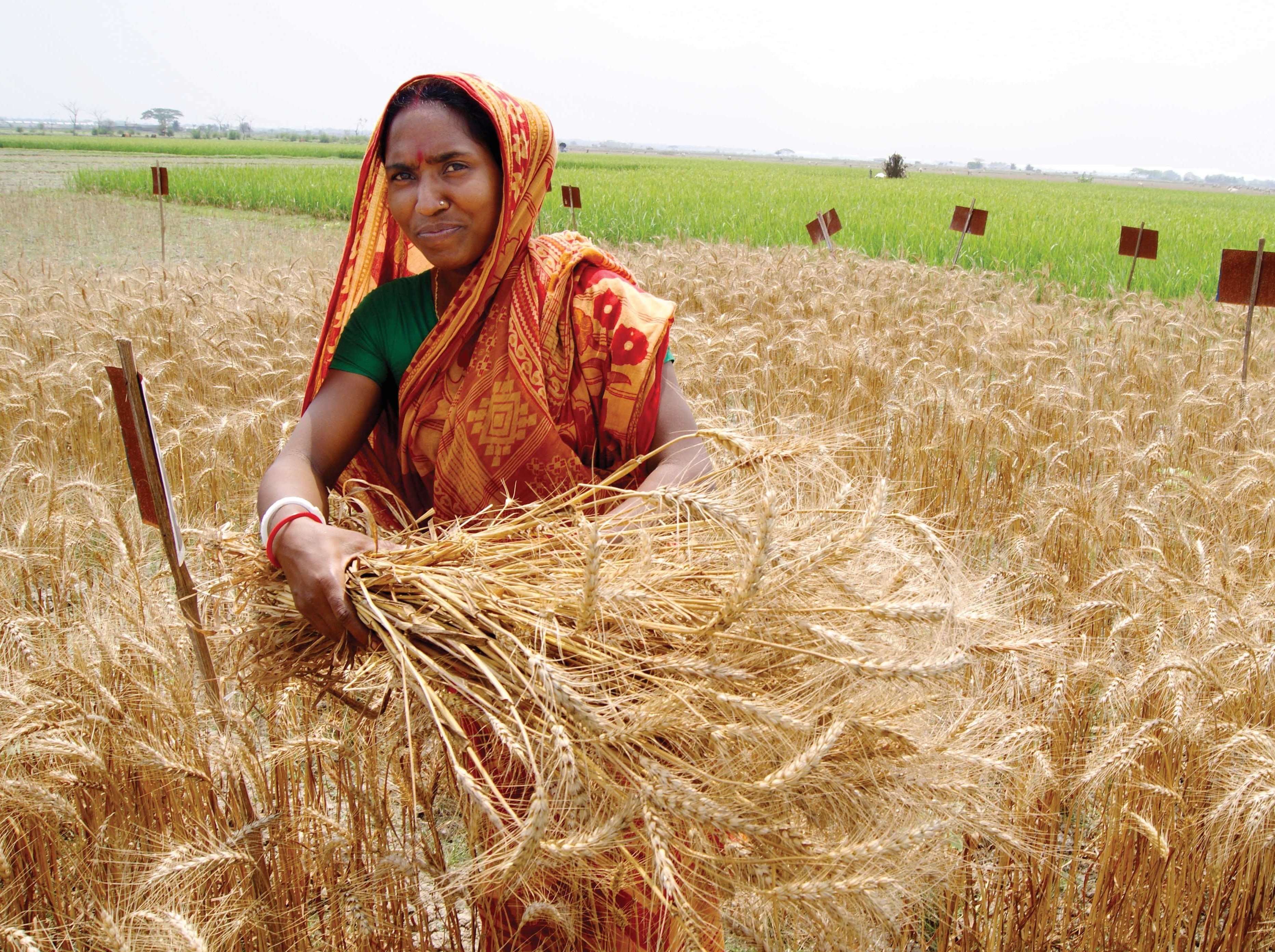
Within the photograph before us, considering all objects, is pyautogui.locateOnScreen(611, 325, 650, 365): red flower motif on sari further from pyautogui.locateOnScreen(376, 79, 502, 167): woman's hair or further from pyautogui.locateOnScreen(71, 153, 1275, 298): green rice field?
pyautogui.locateOnScreen(71, 153, 1275, 298): green rice field

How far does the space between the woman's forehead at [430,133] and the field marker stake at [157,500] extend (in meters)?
0.53

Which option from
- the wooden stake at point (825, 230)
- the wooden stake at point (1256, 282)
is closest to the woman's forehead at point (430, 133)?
the wooden stake at point (1256, 282)

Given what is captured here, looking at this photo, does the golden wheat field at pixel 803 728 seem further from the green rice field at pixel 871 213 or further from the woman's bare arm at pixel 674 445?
the green rice field at pixel 871 213

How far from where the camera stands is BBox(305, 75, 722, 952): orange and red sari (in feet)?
4.61

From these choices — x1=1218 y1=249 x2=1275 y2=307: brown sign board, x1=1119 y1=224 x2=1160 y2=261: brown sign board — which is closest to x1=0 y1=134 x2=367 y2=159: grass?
x1=1119 y1=224 x2=1160 y2=261: brown sign board

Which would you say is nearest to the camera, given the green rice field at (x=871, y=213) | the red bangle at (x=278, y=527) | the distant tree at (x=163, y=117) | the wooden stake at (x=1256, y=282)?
the red bangle at (x=278, y=527)

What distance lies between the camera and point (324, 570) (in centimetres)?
103

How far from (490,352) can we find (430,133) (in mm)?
361

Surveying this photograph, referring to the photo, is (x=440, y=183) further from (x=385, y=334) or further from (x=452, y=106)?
(x=385, y=334)

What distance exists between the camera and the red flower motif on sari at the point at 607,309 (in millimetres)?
1420

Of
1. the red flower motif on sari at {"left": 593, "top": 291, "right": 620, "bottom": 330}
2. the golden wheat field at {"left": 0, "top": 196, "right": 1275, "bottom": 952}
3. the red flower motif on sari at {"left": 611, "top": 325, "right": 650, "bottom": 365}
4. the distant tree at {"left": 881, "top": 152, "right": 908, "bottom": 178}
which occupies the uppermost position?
the distant tree at {"left": 881, "top": 152, "right": 908, "bottom": 178}

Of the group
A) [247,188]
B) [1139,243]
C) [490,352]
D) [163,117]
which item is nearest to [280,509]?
[490,352]

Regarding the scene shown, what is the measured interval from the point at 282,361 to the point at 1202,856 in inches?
162

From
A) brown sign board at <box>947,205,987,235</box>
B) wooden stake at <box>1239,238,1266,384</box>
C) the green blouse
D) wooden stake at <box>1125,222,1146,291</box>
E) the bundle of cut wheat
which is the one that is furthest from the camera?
brown sign board at <box>947,205,987,235</box>
